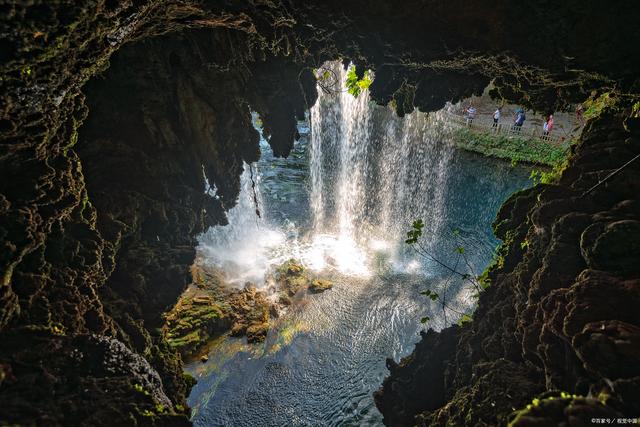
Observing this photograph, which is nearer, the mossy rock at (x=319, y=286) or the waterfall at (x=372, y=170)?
the mossy rock at (x=319, y=286)

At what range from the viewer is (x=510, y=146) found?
1397 cm

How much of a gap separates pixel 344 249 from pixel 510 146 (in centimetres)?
935

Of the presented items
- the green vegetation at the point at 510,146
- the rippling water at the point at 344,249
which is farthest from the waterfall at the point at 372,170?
the green vegetation at the point at 510,146

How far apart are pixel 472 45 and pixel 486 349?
446cm

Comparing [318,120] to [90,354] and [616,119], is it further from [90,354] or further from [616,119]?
[90,354]

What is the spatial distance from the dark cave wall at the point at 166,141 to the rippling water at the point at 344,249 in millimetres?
2693

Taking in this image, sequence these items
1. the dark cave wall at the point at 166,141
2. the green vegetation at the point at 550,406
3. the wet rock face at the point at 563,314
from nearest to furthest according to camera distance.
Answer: the green vegetation at the point at 550,406 → the wet rock face at the point at 563,314 → the dark cave wall at the point at 166,141

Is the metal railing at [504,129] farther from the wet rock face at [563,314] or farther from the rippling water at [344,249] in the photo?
the wet rock face at [563,314]

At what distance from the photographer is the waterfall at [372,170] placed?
16453mm

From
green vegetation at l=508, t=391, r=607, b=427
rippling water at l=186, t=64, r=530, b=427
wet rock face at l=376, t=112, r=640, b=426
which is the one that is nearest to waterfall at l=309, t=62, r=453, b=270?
rippling water at l=186, t=64, r=530, b=427

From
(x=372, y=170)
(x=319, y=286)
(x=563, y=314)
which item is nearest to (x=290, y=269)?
(x=319, y=286)

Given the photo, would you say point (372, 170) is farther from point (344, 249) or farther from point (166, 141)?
point (166, 141)

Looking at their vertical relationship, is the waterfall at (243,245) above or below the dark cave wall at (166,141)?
below

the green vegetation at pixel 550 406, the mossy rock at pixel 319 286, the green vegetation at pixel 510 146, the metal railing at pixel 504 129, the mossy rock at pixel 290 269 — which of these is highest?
the metal railing at pixel 504 129
